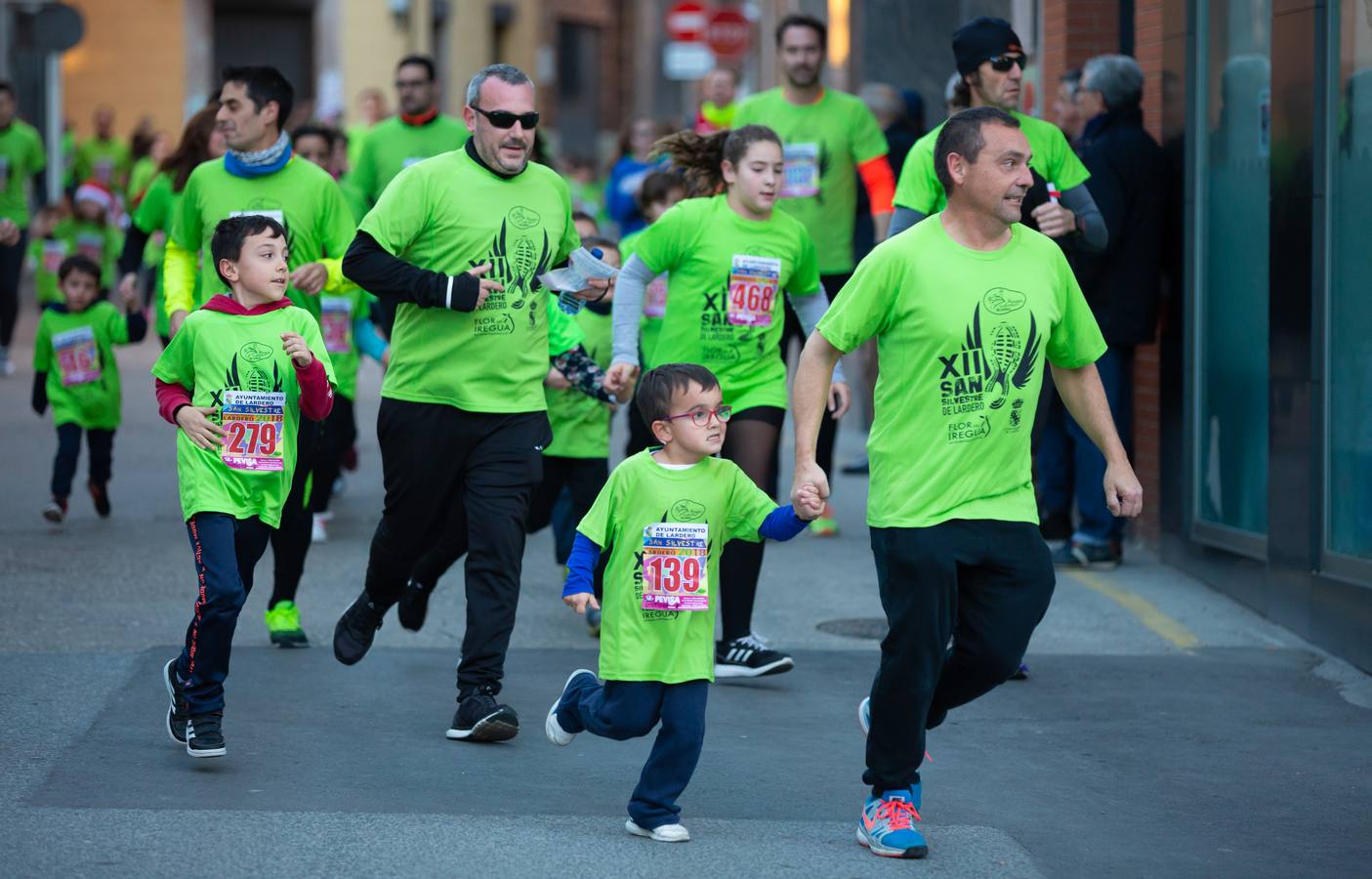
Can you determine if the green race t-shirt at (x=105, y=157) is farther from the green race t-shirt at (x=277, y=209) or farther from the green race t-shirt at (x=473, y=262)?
the green race t-shirt at (x=473, y=262)

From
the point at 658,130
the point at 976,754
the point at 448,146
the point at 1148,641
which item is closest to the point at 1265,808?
the point at 976,754

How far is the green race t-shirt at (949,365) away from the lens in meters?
5.36

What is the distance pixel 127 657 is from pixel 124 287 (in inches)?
88.2

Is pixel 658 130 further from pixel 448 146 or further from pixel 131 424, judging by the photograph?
pixel 448 146

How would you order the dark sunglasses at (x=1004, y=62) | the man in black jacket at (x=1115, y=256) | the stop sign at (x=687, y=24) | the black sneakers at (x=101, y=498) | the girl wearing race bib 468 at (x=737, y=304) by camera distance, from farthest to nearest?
the stop sign at (x=687, y=24) < the black sneakers at (x=101, y=498) < the man in black jacket at (x=1115, y=256) < the girl wearing race bib 468 at (x=737, y=304) < the dark sunglasses at (x=1004, y=62)

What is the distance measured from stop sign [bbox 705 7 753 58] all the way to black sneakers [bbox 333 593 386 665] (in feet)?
63.2

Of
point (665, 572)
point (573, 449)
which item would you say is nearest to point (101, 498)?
point (573, 449)

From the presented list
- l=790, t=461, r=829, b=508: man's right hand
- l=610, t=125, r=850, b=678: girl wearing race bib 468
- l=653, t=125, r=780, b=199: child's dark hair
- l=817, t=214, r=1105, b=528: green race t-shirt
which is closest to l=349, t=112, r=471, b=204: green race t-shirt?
l=653, t=125, r=780, b=199: child's dark hair

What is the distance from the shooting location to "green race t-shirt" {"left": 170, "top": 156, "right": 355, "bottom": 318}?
794 centimetres

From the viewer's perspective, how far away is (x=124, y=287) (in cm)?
927

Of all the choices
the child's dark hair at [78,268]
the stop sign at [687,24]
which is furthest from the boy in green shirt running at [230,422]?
the stop sign at [687,24]

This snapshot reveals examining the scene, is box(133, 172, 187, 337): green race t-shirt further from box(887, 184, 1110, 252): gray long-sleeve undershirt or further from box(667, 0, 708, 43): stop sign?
box(667, 0, 708, 43): stop sign

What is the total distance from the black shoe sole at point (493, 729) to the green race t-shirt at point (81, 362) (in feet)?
16.2

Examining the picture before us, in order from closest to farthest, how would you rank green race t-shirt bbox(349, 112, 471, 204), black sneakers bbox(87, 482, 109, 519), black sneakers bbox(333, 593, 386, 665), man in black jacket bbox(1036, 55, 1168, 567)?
black sneakers bbox(333, 593, 386, 665) < man in black jacket bbox(1036, 55, 1168, 567) < black sneakers bbox(87, 482, 109, 519) < green race t-shirt bbox(349, 112, 471, 204)
